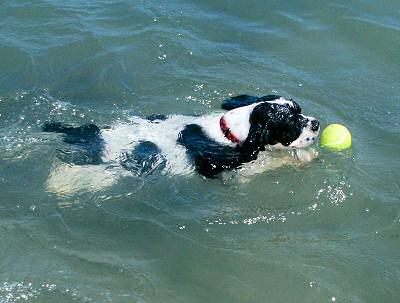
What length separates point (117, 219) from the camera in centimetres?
607

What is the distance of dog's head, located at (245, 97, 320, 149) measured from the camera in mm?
6426

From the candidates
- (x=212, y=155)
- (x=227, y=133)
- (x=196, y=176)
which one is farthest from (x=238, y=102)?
(x=196, y=176)

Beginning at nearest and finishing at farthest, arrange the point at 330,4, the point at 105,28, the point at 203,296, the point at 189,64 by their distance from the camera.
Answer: the point at 203,296, the point at 189,64, the point at 105,28, the point at 330,4

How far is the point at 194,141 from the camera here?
676 centimetres

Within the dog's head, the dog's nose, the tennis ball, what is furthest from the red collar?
the tennis ball

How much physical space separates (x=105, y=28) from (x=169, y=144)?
419 centimetres

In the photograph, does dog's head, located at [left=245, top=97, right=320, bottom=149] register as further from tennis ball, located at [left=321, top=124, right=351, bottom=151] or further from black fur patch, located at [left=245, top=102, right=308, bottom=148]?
tennis ball, located at [left=321, top=124, right=351, bottom=151]

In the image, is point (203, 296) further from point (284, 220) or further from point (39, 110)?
point (39, 110)

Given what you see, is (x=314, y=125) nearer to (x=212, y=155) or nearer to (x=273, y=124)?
(x=273, y=124)

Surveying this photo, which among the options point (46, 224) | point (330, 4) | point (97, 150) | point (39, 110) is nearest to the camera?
point (46, 224)

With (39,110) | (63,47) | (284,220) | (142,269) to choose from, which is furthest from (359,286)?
(63,47)

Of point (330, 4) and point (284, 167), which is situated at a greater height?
point (330, 4)

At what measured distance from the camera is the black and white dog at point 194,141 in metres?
6.50

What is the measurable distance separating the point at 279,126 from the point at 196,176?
1.13 m
